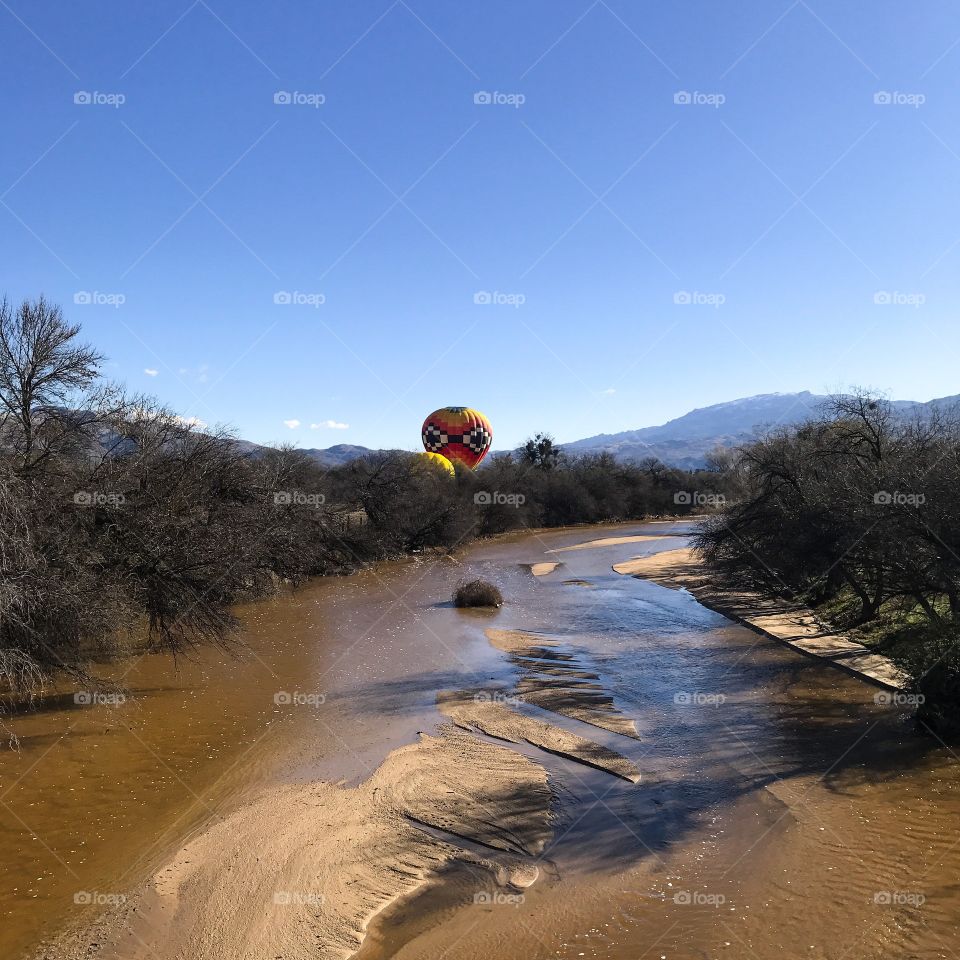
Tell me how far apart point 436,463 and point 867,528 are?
131ft

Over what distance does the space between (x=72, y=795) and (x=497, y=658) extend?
10794mm

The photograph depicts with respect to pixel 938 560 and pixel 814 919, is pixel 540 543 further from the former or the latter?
pixel 814 919

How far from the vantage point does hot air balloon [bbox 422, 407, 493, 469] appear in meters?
59.8

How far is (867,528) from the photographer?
548 inches

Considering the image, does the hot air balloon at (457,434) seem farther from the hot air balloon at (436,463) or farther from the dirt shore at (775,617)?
the dirt shore at (775,617)

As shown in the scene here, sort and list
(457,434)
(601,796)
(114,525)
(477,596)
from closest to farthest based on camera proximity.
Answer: (601,796) → (114,525) → (477,596) → (457,434)

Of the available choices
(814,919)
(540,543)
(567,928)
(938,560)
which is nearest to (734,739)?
(938,560)

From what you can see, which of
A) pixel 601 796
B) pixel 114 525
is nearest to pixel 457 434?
pixel 114 525

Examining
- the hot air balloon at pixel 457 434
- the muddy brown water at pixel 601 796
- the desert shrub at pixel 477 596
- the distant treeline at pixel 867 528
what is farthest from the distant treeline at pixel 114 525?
the hot air balloon at pixel 457 434

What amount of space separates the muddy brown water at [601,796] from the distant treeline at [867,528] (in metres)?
2.19

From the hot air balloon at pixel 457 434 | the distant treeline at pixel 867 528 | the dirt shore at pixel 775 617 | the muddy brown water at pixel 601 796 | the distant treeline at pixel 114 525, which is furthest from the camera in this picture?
the hot air balloon at pixel 457 434

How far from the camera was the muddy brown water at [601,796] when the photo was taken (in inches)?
293

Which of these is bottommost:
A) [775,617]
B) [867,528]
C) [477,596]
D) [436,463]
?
[775,617]

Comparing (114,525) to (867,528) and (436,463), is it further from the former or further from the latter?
(436,463)
